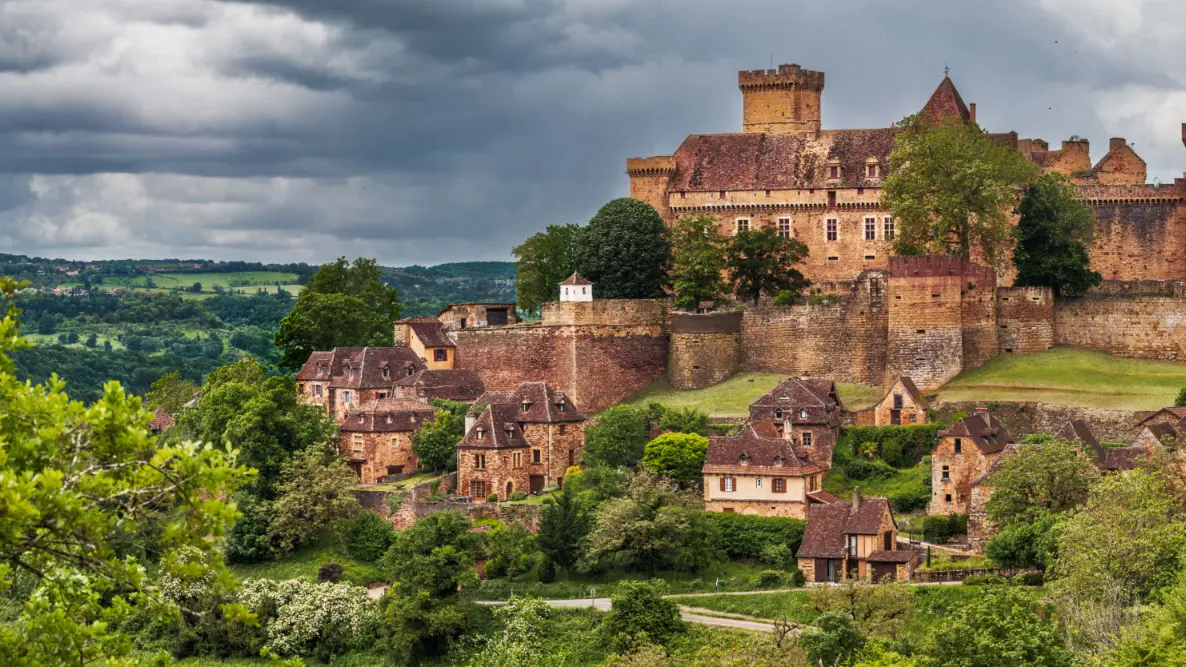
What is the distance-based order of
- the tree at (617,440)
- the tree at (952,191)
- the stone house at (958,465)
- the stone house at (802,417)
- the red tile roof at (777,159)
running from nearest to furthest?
the stone house at (958,465) → the stone house at (802,417) → the tree at (617,440) → the tree at (952,191) → the red tile roof at (777,159)

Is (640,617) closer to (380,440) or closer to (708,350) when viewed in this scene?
(380,440)

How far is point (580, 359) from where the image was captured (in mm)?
70188

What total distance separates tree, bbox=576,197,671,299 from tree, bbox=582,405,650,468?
1138 centimetres

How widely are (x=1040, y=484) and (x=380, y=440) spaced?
84.4ft

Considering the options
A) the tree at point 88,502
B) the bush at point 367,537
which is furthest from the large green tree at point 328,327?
the tree at point 88,502

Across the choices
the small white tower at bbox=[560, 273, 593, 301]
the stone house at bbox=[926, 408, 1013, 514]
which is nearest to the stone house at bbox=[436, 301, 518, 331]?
the small white tower at bbox=[560, 273, 593, 301]

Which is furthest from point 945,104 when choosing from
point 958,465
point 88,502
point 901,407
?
point 88,502

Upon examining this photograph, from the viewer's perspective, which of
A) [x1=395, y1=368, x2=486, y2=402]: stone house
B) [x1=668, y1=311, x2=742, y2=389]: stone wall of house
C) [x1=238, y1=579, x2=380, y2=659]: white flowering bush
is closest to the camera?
[x1=238, y1=579, x2=380, y2=659]: white flowering bush

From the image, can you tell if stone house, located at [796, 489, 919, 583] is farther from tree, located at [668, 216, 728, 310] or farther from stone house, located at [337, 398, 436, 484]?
tree, located at [668, 216, 728, 310]

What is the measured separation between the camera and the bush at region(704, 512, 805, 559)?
54.7 m

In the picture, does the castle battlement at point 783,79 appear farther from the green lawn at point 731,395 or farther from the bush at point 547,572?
the bush at point 547,572

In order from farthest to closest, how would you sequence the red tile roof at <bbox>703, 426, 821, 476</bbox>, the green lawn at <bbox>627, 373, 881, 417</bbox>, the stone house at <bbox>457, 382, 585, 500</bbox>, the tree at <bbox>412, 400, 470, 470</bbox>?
1. the tree at <bbox>412, 400, 470, 470</bbox>
2. the green lawn at <bbox>627, 373, 881, 417</bbox>
3. the stone house at <bbox>457, 382, 585, 500</bbox>
4. the red tile roof at <bbox>703, 426, 821, 476</bbox>

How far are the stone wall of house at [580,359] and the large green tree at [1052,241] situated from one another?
1507 cm

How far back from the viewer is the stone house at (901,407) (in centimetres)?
6159
